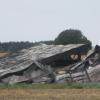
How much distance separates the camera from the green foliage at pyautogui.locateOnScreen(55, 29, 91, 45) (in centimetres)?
4803

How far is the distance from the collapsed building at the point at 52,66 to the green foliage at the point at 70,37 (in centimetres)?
1161

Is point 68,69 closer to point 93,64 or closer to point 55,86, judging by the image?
point 93,64

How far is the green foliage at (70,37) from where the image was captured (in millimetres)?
48031

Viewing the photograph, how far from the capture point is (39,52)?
1394 inches

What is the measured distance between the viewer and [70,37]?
48406 mm

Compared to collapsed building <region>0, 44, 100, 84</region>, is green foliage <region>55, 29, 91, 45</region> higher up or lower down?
higher up

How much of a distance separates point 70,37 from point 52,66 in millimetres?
14551

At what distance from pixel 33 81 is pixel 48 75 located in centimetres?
97

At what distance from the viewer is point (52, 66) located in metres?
34.1

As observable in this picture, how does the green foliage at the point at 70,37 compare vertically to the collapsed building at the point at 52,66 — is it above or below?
above

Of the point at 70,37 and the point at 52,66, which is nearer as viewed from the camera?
the point at 52,66

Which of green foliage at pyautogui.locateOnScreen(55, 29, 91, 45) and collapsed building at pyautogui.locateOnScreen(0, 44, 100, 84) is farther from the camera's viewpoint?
green foliage at pyautogui.locateOnScreen(55, 29, 91, 45)

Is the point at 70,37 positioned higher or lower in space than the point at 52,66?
higher

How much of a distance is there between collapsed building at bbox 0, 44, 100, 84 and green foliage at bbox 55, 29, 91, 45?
11.6 meters
